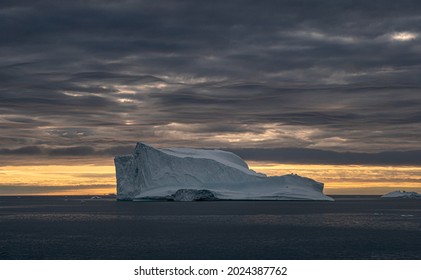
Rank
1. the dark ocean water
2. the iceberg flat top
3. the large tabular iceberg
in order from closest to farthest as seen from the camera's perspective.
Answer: the dark ocean water → the large tabular iceberg → the iceberg flat top

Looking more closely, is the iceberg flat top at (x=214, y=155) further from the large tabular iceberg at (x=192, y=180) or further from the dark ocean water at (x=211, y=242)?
the dark ocean water at (x=211, y=242)

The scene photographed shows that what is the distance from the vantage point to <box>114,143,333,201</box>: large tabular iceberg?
116125 mm

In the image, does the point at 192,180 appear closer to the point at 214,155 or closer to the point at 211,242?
the point at 214,155

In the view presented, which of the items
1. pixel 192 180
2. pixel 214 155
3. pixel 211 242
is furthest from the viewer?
pixel 214 155

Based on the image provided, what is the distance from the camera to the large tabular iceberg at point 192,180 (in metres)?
116

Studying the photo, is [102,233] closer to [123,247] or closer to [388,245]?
[123,247]

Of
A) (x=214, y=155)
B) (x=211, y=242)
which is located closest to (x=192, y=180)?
(x=214, y=155)

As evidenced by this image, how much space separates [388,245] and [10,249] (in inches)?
1057

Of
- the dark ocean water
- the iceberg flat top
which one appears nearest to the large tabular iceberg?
the iceberg flat top

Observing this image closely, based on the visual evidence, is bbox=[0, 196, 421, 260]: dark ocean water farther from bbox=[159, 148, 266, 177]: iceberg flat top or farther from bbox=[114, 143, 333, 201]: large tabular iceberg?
bbox=[159, 148, 266, 177]: iceberg flat top

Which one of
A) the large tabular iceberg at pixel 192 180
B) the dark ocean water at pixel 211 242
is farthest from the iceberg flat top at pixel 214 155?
the dark ocean water at pixel 211 242

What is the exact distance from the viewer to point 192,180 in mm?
120562

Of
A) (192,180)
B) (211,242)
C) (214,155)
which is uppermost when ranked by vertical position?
(214,155)
